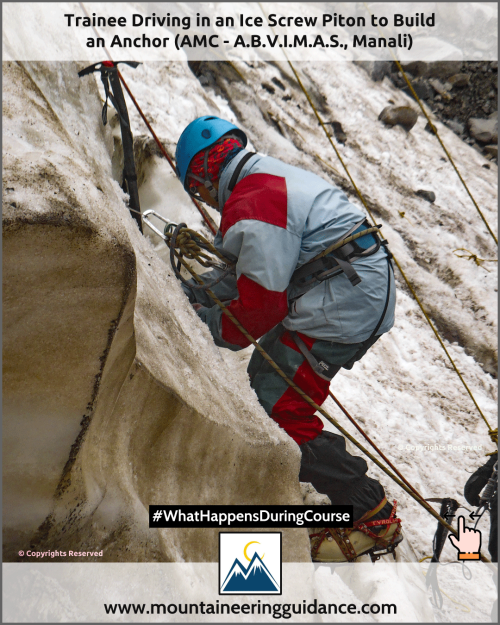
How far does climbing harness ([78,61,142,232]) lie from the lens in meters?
2.36

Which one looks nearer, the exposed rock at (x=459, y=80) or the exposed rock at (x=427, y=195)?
the exposed rock at (x=427, y=195)

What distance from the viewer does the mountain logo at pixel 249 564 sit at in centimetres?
161

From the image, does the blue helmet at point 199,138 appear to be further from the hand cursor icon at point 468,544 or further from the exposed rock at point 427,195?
the exposed rock at point 427,195

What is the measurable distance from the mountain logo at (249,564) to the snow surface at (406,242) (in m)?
0.82

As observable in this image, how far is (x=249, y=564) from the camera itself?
1676 millimetres

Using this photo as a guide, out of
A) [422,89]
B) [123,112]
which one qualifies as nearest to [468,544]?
[123,112]

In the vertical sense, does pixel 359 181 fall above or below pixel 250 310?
below

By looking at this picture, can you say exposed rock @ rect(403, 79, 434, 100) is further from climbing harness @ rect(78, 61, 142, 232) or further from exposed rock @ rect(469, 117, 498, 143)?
climbing harness @ rect(78, 61, 142, 232)

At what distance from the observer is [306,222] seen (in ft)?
6.32

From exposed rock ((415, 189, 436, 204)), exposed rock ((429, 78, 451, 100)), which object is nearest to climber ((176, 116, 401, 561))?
exposed rock ((415, 189, 436, 204))

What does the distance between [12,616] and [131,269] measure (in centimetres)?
86

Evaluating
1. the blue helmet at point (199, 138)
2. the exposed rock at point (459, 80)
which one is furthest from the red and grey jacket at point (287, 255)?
the exposed rock at point (459, 80)

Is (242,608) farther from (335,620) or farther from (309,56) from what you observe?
(309,56)

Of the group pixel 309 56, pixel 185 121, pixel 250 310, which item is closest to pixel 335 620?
pixel 250 310
